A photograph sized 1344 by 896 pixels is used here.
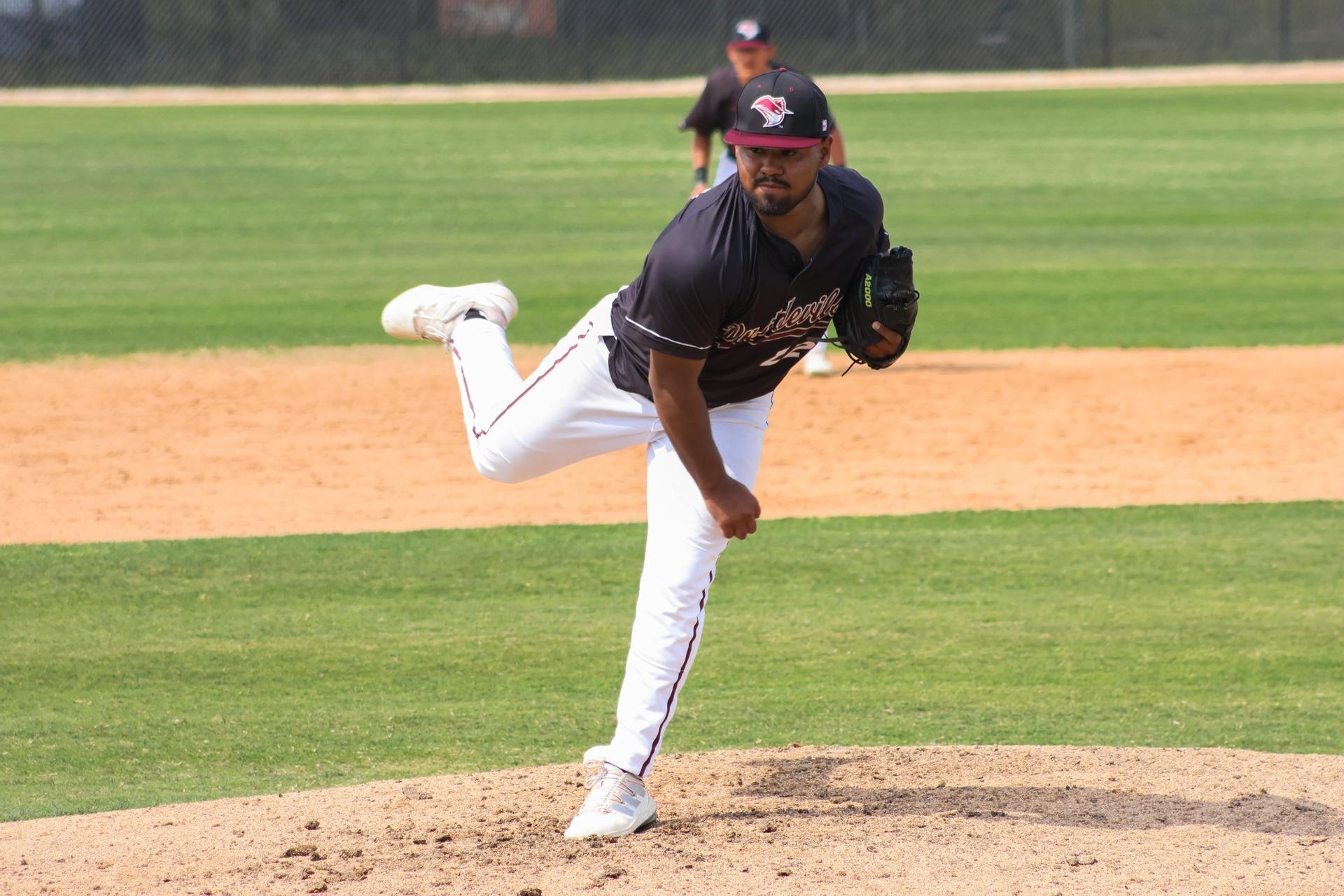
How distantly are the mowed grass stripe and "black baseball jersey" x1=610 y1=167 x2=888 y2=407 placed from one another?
Answer: 5.07ft

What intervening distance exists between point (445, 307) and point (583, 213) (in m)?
14.5

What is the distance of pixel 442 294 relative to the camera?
5.11 meters

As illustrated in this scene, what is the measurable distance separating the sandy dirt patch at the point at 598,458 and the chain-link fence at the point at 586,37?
21169 mm

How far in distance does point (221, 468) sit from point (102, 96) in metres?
23.4

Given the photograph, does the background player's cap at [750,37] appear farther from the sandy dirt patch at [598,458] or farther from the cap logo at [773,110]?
the cap logo at [773,110]

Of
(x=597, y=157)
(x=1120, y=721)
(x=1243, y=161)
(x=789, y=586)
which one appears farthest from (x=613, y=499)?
(x=1243, y=161)

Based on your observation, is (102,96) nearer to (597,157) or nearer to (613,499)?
(597,157)

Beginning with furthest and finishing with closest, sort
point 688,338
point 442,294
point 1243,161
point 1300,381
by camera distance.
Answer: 1. point 1243,161
2. point 1300,381
3. point 442,294
4. point 688,338

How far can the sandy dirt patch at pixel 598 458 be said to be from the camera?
8.26 meters

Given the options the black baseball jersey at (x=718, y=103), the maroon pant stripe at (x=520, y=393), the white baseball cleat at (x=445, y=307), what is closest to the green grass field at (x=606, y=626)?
the maroon pant stripe at (x=520, y=393)

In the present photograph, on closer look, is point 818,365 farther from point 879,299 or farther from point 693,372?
point 693,372

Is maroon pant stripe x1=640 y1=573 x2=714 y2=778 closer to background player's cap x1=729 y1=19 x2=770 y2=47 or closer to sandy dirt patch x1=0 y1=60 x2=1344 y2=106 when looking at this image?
background player's cap x1=729 y1=19 x2=770 y2=47

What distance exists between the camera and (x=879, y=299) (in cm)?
390

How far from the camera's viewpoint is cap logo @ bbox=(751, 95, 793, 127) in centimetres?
365
